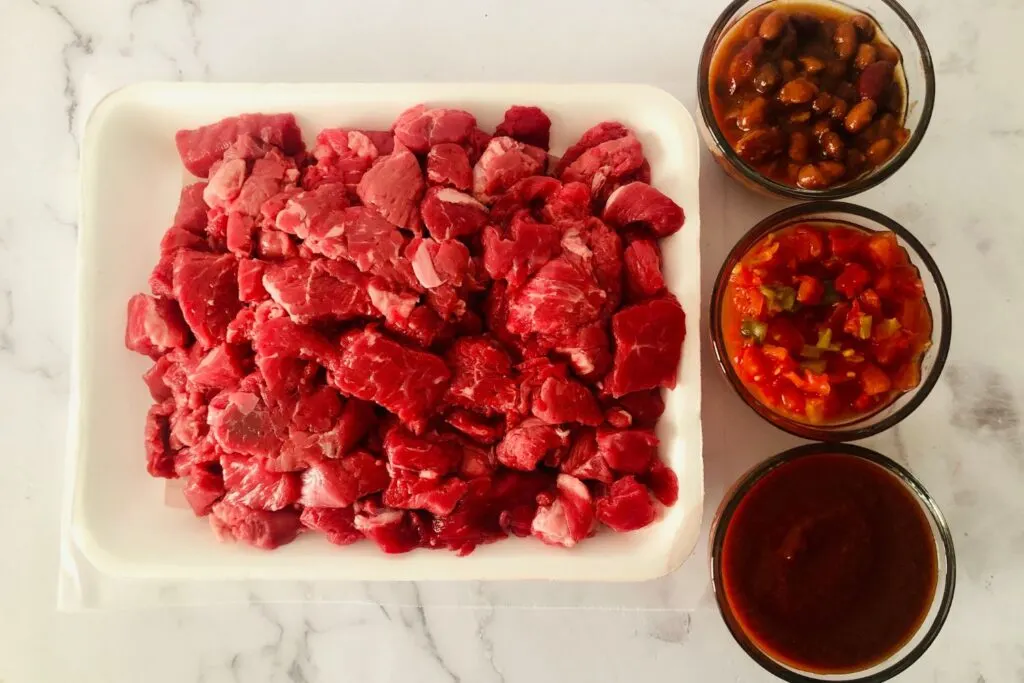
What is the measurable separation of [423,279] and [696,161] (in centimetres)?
89

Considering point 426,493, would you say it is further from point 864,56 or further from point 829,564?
point 864,56

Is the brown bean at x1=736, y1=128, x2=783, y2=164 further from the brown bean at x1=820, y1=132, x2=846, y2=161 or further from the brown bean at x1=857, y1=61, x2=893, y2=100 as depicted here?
the brown bean at x1=857, y1=61, x2=893, y2=100

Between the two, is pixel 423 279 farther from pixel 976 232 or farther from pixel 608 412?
pixel 976 232

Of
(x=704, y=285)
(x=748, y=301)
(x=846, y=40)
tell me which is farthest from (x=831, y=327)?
(x=846, y=40)

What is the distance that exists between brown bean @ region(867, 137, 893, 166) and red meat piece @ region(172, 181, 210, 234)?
2037 mm

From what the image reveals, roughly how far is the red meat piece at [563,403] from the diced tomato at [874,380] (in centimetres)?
79

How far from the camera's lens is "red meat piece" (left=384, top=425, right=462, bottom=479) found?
2129mm

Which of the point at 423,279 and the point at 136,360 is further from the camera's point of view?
the point at 136,360

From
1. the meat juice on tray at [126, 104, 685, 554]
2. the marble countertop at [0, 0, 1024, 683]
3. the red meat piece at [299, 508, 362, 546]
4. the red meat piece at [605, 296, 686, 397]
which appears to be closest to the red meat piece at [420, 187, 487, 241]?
the meat juice on tray at [126, 104, 685, 554]

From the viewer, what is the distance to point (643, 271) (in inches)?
86.5

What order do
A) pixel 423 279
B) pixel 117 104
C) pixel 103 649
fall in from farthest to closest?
pixel 103 649 < pixel 117 104 < pixel 423 279

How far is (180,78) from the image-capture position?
2.65 metres

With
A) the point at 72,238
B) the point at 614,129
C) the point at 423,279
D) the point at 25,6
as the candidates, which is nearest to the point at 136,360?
the point at 72,238

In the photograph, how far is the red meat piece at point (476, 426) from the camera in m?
2.19
